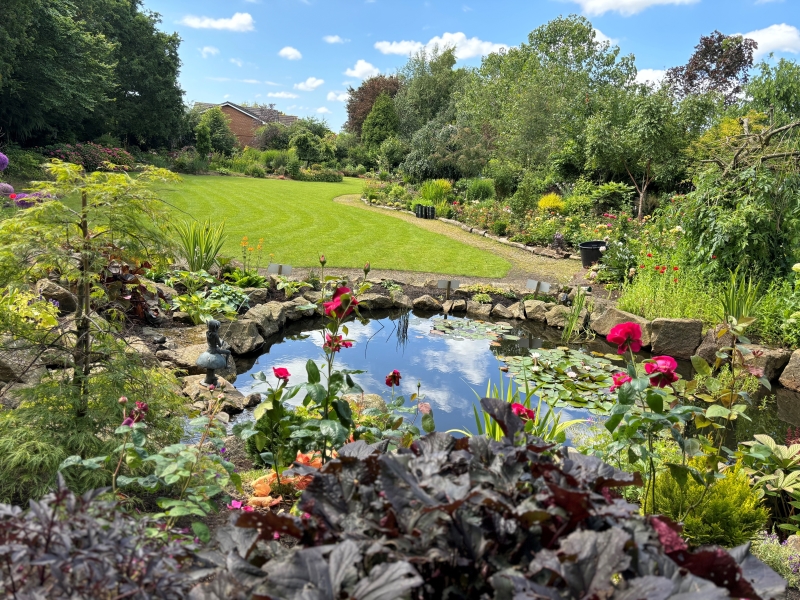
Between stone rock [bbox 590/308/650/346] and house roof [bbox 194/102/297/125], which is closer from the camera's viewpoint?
stone rock [bbox 590/308/650/346]

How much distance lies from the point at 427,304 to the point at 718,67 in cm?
3033

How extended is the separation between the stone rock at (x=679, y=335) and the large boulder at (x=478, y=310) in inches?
82.2

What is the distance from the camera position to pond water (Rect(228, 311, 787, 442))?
14.6 feet

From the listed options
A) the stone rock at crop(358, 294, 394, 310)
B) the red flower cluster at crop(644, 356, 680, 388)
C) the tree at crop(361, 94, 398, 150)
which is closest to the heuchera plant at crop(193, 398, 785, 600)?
the red flower cluster at crop(644, 356, 680, 388)

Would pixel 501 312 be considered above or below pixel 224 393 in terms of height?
above

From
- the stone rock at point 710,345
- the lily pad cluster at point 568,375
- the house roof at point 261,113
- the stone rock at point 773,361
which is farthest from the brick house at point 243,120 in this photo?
the stone rock at point 773,361

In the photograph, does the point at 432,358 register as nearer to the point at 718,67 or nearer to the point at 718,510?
the point at 718,510

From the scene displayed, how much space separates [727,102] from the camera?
2917cm

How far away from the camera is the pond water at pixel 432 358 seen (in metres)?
4.44

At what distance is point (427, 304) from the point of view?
719 centimetres

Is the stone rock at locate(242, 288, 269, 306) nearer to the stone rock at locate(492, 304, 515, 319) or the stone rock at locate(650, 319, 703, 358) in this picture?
the stone rock at locate(492, 304, 515, 319)

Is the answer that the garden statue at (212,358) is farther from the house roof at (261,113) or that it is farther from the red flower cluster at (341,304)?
the house roof at (261,113)

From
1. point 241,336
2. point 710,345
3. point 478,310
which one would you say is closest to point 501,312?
point 478,310

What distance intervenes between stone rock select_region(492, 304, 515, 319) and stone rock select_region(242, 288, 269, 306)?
2.93m
